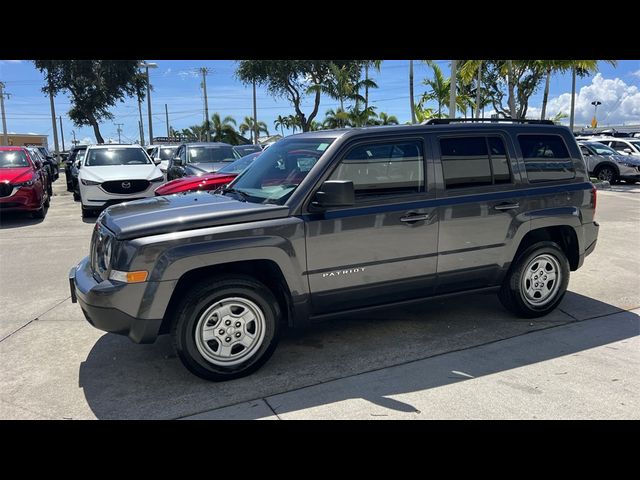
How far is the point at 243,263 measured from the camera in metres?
3.83

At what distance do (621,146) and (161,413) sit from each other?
2451 cm

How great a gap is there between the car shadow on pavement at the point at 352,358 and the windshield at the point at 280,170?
1359mm

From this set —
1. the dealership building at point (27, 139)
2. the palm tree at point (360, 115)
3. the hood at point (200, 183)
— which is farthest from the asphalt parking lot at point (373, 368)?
the dealership building at point (27, 139)

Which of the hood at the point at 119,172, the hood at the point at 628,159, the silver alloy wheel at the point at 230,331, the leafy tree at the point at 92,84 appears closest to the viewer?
the silver alloy wheel at the point at 230,331

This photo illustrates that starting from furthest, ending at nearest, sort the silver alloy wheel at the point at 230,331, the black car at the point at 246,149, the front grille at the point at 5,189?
the black car at the point at 246,149
the front grille at the point at 5,189
the silver alloy wheel at the point at 230,331

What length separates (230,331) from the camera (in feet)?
12.3

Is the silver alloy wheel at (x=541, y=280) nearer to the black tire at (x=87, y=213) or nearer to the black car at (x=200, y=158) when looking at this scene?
the black car at (x=200, y=158)

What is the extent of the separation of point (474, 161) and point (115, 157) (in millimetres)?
11090

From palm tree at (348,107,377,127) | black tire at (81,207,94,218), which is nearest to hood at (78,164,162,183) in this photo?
black tire at (81,207,94,218)

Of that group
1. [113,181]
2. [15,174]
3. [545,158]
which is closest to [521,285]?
[545,158]

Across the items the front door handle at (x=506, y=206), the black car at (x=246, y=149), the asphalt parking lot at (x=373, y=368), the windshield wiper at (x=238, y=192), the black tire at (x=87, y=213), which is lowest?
the asphalt parking lot at (x=373, y=368)

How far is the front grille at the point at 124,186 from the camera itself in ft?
38.7
